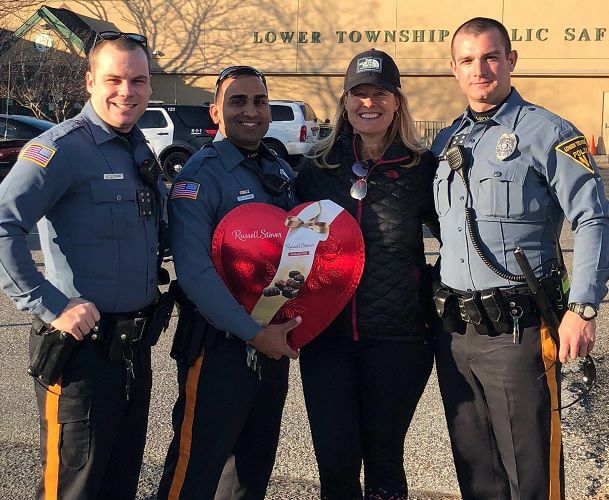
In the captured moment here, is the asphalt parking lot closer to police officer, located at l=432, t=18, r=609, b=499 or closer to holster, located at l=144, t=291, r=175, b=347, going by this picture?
police officer, located at l=432, t=18, r=609, b=499

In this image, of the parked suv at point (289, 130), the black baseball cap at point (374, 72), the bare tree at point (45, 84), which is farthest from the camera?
the bare tree at point (45, 84)

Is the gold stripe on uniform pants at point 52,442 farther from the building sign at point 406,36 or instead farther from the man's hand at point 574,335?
the building sign at point 406,36

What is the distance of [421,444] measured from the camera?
4.12 meters

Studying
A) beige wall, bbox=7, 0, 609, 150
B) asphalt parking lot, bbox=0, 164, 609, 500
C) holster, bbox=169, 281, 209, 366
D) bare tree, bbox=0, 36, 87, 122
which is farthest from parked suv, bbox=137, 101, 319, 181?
holster, bbox=169, 281, 209, 366

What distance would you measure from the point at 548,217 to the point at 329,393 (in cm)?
114

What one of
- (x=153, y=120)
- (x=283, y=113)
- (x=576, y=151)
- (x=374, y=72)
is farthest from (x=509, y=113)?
(x=153, y=120)

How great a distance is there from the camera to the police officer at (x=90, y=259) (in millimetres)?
2590

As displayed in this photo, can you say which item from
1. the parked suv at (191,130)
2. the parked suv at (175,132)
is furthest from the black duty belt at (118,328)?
the parked suv at (175,132)

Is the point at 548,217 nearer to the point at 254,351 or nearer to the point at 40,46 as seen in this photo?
the point at 254,351

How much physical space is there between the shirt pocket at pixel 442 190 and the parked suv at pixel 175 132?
52.0ft

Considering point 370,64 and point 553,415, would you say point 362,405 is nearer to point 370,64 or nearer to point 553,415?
point 553,415

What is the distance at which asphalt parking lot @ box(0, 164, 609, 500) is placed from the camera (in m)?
3.64

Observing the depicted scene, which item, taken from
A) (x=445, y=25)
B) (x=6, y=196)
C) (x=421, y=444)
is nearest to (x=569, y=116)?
(x=445, y=25)

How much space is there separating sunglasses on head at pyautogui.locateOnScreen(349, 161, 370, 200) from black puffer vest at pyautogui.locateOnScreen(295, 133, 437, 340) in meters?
0.02
